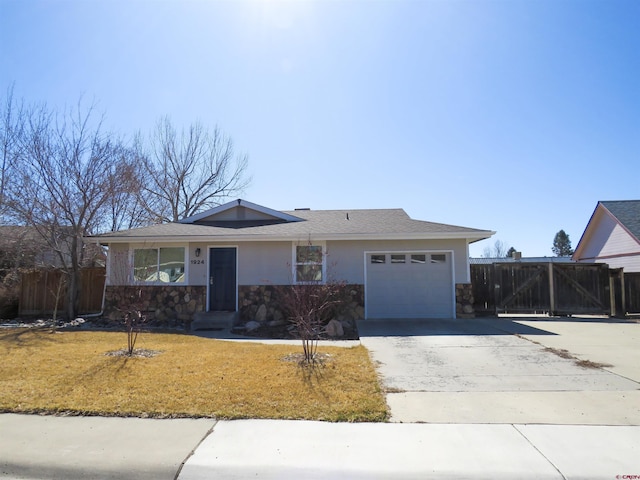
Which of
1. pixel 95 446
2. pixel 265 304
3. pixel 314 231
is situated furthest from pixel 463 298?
pixel 95 446

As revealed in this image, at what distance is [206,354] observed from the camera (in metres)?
7.77

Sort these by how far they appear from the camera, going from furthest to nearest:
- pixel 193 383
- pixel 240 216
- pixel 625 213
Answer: pixel 625 213 < pixel 240 216 < pixel 193 383

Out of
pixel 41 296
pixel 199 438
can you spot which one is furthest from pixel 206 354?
pixel 41 296

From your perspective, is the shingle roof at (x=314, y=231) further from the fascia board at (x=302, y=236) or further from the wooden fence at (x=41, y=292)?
the wooden fence at (x=41, y=292)

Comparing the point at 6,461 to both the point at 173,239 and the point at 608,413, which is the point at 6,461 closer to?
the point at 608,413

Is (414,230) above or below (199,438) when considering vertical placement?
above

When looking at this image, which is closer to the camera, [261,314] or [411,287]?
[261,314]

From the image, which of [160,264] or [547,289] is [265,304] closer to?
[160,264]

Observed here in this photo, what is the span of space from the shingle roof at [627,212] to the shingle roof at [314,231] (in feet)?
42.9

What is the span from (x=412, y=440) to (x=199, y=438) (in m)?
2.07

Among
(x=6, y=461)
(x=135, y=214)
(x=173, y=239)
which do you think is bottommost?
(x=6, y=461)

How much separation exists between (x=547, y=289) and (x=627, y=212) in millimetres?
12279

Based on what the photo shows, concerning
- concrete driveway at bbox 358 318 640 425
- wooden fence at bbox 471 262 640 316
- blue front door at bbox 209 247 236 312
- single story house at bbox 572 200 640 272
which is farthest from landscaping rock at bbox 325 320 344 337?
single story house at bbox 572 200 640 272

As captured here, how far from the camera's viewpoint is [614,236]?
2241cm
